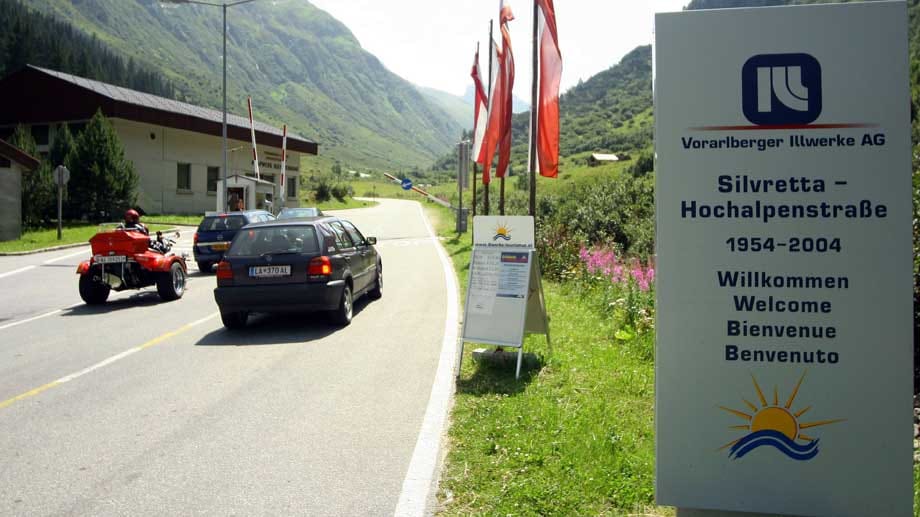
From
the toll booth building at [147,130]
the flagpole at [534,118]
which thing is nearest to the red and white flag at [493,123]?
the flagpole at [534,118]

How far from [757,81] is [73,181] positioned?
118 ft

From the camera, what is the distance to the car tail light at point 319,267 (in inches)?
386

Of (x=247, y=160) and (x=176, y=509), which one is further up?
(x=247, y=160)

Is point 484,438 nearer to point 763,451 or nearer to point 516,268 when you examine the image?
point 763,451

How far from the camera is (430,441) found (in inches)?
201

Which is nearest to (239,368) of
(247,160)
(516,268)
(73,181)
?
(516,268)

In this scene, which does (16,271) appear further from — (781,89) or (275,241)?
(781,89)

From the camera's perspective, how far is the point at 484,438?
501 cm

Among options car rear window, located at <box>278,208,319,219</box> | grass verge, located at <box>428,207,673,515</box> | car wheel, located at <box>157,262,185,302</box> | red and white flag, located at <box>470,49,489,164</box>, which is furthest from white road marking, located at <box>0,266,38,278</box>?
grass verge, located at <box>428,207,673,515</box>

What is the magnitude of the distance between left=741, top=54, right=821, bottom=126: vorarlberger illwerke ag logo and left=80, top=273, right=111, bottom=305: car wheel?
12.1 m

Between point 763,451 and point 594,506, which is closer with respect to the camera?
point 763,451

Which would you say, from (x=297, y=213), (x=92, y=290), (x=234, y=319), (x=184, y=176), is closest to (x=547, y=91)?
(x=234, y=319)

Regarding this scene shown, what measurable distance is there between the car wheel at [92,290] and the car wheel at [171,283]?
35.5 inches

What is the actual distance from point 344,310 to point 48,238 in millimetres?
21689
